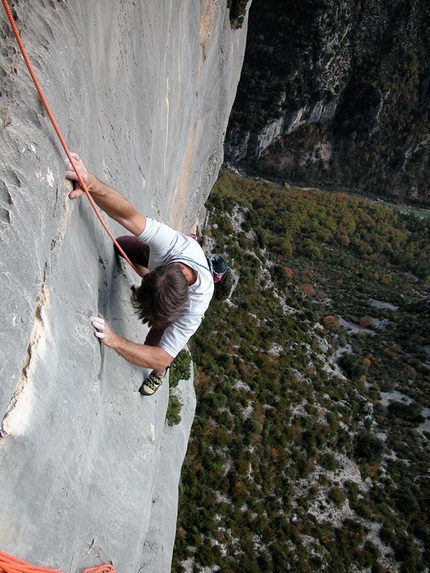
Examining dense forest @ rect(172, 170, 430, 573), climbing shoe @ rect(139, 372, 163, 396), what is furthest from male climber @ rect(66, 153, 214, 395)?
dense forest @ rect(172, 170, 430, 573)

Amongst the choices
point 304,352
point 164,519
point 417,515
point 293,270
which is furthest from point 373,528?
point 293,270

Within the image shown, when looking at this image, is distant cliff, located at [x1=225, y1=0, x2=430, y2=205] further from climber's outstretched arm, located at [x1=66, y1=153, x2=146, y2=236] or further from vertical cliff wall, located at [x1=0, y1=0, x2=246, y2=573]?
climber's outstretched arm, located at [x1=66, y1=153, x2=146, y2=236]

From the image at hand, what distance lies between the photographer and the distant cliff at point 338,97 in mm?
78625

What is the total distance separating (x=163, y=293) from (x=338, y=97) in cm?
10007

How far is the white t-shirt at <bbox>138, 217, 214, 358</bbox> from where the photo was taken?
4.48 m

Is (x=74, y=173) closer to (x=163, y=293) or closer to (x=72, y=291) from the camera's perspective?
(x=72, y=291)

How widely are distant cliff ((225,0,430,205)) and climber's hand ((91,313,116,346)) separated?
86666mm

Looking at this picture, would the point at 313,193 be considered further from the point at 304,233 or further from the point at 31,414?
the point at 31,414

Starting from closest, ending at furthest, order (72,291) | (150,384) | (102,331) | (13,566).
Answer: (13,566) → (72,291) → (102,331) → (150,384)

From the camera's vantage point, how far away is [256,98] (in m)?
84.1

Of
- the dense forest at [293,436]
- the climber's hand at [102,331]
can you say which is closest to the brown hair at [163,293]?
the climber's hand at [102,331]

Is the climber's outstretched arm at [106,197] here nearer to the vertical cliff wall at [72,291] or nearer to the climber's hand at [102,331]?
the vertical cliff wall at [72,291]

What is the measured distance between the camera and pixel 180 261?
4418 mm

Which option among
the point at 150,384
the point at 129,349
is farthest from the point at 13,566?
the point at 150,384
